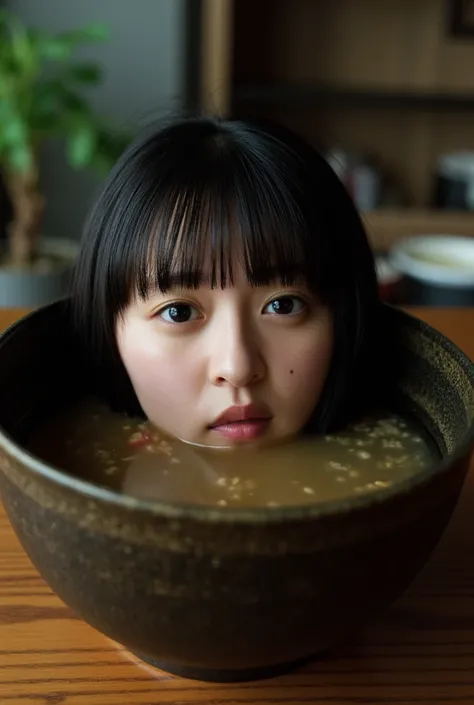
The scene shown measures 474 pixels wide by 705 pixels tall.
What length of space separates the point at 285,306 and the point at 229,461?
0.11 meters

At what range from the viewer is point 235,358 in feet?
1.75

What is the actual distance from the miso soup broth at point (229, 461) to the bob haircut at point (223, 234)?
0.09 ft

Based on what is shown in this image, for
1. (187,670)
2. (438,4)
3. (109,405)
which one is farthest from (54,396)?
(438,4)

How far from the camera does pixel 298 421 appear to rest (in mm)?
603

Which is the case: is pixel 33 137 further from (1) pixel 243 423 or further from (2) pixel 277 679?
(2) pixel 277 679

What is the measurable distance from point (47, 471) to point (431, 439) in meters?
0.34

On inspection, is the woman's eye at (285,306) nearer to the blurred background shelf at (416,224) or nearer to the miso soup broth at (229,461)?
the miso soup broth at (229,461)

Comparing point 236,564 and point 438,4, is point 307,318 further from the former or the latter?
point 438,4

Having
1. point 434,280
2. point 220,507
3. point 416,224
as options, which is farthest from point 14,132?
point 220,507

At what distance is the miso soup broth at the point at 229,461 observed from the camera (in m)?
0.56

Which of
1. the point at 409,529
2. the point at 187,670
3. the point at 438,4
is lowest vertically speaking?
the point at 187,670

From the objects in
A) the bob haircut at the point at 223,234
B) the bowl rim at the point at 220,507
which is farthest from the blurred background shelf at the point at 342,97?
the bowl rim at the point at 220,507

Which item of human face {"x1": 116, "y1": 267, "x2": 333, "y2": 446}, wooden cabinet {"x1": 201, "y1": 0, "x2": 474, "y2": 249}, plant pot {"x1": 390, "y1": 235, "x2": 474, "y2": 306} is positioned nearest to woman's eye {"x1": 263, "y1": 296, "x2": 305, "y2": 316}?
human face {"x1": 116, "y1": 267, "x2": 333, "y2": 446}

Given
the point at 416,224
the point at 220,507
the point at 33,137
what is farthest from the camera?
the point at 416,224
